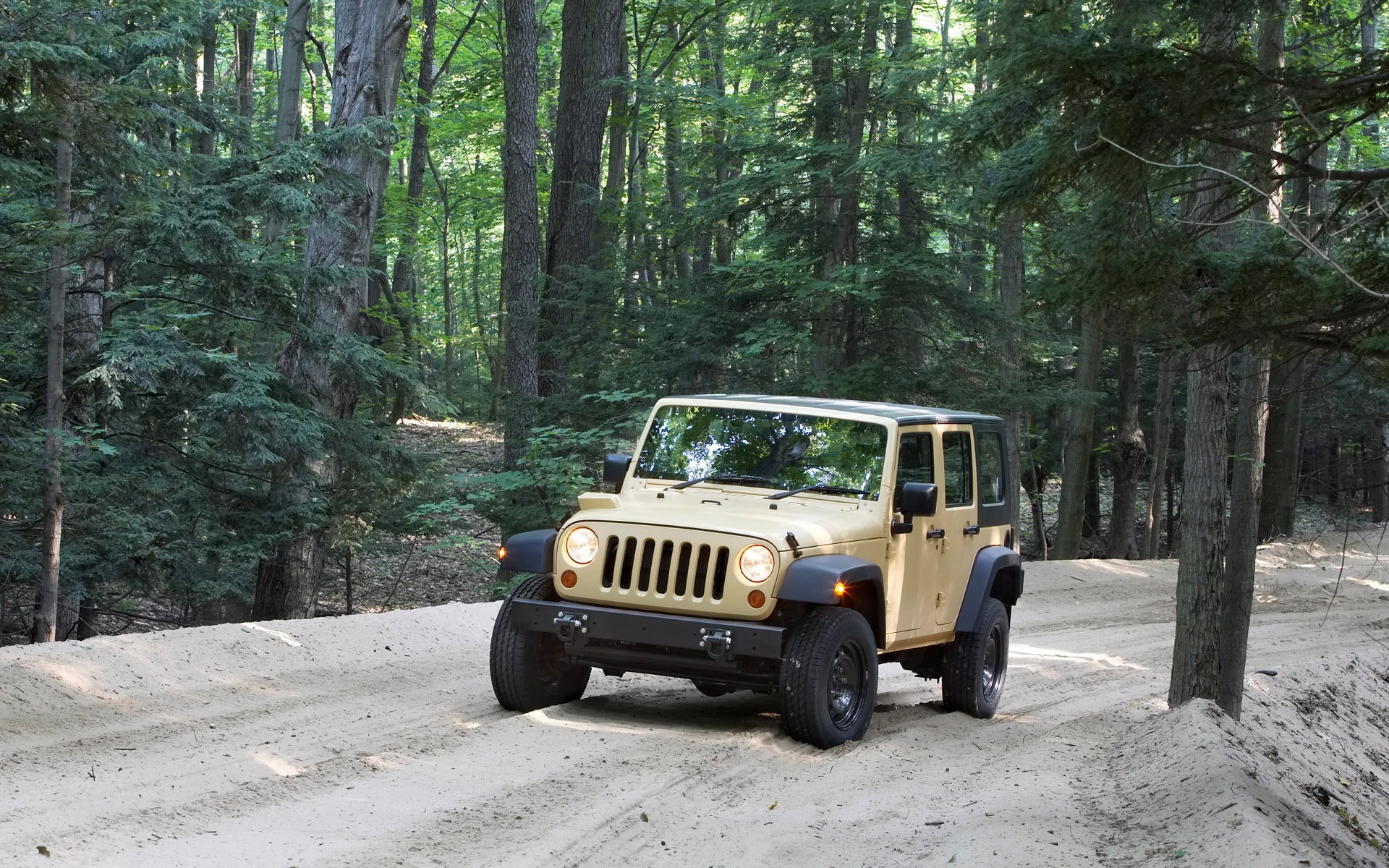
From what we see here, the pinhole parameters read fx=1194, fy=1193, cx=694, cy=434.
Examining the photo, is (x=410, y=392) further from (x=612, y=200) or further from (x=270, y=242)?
(x=612, y=200)

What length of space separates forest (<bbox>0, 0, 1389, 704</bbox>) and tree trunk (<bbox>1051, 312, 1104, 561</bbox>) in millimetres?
73

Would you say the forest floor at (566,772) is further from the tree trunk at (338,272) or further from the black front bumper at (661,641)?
the tree trunk at (338,272)

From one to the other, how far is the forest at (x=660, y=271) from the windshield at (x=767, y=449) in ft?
4.96

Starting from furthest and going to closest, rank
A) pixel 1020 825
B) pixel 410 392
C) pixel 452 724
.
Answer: pixel 410 392 < pixel 452 724 < pixel 1020 825

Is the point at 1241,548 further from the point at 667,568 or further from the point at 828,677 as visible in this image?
the point at 667,568

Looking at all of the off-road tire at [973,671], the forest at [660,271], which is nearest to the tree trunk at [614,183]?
the forest at [660,271]

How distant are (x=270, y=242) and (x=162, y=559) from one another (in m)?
5.77

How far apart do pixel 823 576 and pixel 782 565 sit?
26 centimetres

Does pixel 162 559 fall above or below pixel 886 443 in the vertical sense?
below

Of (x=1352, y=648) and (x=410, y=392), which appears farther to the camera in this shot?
(x=1352, y=648)

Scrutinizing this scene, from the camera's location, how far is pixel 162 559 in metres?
11.3

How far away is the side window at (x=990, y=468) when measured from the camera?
929cm

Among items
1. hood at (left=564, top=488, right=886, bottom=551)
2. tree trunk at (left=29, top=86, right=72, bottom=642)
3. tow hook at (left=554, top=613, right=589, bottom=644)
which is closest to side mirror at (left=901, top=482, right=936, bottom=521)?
hood at (left=564, top=488, right=886, bottom=551)

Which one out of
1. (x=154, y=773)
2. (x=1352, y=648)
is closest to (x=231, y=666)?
(x=154, y=773)
